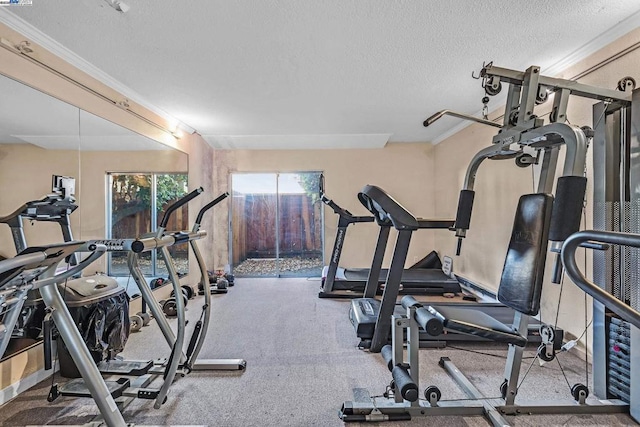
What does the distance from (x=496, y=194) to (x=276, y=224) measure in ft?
12.2

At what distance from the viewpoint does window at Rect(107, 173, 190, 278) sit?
3.13 metres

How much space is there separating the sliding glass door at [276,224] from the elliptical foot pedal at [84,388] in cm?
380

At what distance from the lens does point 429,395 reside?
1.79m

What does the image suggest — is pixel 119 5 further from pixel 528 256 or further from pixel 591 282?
pixel 528 256

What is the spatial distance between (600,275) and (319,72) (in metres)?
2.62

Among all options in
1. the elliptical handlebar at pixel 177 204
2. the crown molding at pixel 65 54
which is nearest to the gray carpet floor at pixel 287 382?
the elliptical handlebar at pixel 177 204

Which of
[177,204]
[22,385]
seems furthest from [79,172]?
[22,385]

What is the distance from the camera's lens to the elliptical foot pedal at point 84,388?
1865mm

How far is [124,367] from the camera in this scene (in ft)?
7.07

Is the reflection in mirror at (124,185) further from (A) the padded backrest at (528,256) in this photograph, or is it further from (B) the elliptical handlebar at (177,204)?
(A) the padded backrest at (528,256)

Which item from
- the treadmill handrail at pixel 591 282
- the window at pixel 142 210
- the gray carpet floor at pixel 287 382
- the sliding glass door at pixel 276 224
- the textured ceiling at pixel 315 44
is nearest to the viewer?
the treadmill handrail at pixel 591 282

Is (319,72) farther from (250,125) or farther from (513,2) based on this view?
(250,125)

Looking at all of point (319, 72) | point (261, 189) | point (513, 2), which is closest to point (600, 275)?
point (513, 2)

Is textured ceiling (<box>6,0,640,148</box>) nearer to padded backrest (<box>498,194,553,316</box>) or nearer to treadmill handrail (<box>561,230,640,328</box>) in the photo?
padded backrest (<box>498,194,553,316</box>)
